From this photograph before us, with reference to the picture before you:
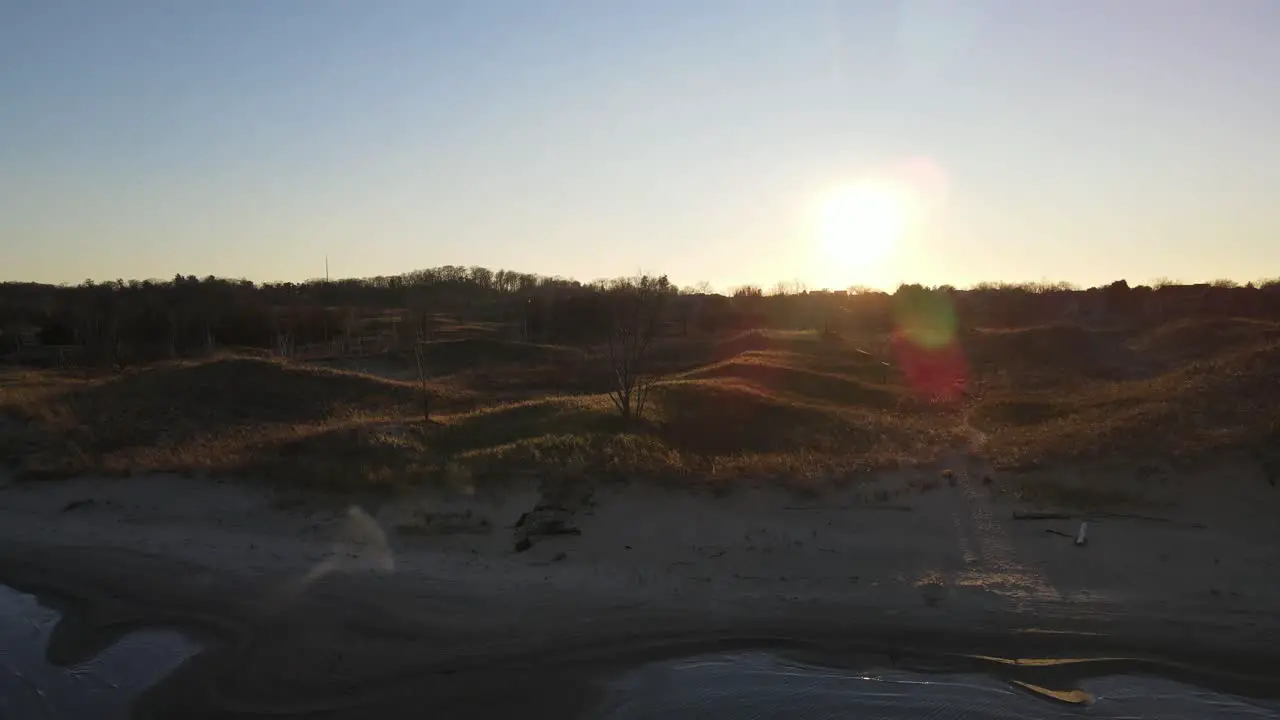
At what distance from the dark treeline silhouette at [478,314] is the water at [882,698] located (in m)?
40.9

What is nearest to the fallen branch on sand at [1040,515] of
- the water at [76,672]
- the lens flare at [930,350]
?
the water at [76,672]

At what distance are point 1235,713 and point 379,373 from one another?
4439 centimetres

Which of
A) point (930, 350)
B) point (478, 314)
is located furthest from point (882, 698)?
point (478, 314)

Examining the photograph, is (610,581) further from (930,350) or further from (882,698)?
(930,350)

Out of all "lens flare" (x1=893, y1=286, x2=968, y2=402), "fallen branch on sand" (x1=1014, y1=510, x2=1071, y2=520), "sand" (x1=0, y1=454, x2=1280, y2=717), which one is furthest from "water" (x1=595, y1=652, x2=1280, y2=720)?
"lens flare" (x1=893, y1=286, x2=968, y2=402)

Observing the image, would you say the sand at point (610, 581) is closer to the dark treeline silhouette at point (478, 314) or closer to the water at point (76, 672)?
the water at point (76, 672)

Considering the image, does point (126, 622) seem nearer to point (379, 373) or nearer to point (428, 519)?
point (428, 519)

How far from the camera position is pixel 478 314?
9831cm

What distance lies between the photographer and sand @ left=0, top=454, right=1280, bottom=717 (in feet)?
30.7

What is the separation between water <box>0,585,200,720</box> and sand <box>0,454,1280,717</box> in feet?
0.88

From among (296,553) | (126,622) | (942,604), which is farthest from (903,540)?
(126,622)

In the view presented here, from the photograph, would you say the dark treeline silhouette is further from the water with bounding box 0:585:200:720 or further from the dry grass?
the water with bounding box 0:585:200:720

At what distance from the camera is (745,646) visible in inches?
385

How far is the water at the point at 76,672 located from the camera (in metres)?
8.77
